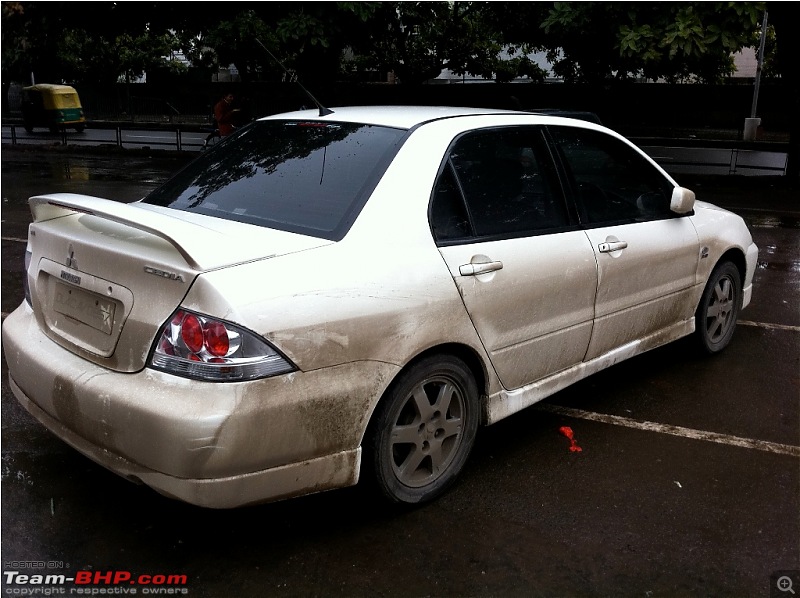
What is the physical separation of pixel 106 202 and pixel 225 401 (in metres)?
1.09

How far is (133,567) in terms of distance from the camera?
Answer: 10.1 feet

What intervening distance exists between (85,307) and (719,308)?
4.11 m

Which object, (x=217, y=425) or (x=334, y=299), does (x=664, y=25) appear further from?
(x=217, y=425)

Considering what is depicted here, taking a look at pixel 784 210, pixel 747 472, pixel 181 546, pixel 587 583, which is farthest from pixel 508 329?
pixel 784 210

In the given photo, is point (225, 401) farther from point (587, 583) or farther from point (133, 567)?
point (587, 583)

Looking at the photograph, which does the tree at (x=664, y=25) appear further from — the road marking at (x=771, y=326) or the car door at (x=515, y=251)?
the car door at (x=515, y=251)

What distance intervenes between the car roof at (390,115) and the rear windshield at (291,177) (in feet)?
0.22

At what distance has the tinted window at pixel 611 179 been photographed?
172 inches

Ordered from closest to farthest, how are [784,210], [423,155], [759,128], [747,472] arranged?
1. [423,155]
2. [747,472]
3. [784,210]
4. [759,128]

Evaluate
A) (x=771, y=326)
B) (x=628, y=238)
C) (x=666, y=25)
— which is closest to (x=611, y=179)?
(x=628, y=238)

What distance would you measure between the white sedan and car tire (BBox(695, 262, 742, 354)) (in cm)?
82

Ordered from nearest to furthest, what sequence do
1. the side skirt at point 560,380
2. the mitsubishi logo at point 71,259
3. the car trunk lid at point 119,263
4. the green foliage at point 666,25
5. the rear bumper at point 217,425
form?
the rear bumper at point 217,425 → the car trunk lid at point 119,263 → the mitsubishi logo at point 71,259 → the side skirt at point 560,380 → the green foliage at point 666,25

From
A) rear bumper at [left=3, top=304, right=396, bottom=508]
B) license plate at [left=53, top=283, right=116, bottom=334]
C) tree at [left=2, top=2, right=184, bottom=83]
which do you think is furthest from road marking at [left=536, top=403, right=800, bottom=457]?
tree at [left=2, top=2, right=184, bottom=83]

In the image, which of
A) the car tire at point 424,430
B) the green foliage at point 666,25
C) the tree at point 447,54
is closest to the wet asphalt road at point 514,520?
the car tire at point 424,430
